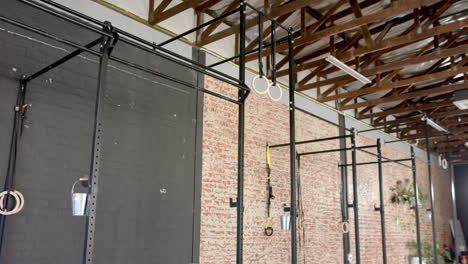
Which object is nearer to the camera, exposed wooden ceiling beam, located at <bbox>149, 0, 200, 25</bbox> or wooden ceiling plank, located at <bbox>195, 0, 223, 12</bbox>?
exposed wooden ceiling beam, located at <bbox>149, 0, 200, 25</bbox>

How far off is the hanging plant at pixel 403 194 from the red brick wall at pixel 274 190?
68cm

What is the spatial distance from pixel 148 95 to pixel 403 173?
1011 centimetres

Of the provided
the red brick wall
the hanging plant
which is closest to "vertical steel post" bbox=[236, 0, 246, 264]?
the red brick wall

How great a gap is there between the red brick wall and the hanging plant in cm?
68

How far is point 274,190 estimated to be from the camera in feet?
24.7

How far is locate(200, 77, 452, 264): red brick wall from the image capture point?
20.4 feet

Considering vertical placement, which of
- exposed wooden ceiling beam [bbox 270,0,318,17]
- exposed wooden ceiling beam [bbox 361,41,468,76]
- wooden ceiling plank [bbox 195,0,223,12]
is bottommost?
exposed wooden ceiling beam [bbox 361,41,468,76]

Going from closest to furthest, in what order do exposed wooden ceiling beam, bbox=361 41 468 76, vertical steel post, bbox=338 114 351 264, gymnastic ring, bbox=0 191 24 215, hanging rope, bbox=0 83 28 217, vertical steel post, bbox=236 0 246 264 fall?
1. gymnastic ring, bbox=0 191 24 215
2. hanging rope, bbox=0 83 28 217
3. vertical steel post, bbox=236 0 246 264
4. exposed wooden ceiling beam, bbox=361 41 468 76
5. vertical steel post, bbox=338 114 351 264

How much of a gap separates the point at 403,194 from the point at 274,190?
654 cm

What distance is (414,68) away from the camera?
31.1ft

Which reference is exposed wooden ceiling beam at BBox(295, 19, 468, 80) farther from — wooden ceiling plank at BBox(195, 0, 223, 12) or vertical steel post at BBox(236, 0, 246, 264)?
vertical steel post at BBox(236, 0, 246, 264)

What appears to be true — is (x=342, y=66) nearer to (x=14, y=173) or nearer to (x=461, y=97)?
(x=461, y=97)

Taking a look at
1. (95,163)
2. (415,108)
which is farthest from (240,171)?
(415,108)

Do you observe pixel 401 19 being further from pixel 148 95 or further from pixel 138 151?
pixel 138 151
